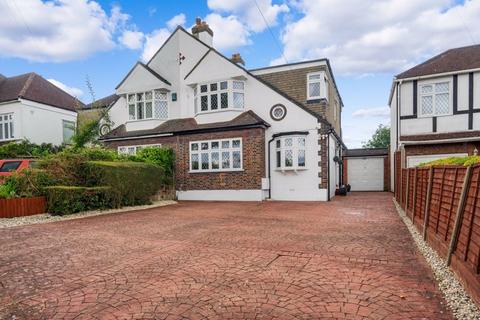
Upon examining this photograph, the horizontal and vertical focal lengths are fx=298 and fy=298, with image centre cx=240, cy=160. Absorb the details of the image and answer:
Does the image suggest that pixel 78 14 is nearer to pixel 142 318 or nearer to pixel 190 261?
pixel 190 261

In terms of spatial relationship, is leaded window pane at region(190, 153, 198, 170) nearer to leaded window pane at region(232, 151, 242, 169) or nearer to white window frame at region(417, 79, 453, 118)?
leaded window pane at region(232, 151, 242, 169)

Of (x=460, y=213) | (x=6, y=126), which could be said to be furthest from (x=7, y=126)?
(x=460, y=213)

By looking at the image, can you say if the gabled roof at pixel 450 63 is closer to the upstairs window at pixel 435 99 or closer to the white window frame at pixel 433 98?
the white window frame at pixel 433 98

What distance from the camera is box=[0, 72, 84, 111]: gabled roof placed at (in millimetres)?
21975

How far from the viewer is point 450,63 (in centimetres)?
1424

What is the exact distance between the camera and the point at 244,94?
606 inches

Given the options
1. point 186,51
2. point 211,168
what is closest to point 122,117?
point 186,51

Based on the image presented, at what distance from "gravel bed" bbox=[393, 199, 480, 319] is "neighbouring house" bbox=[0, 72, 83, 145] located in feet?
70.2

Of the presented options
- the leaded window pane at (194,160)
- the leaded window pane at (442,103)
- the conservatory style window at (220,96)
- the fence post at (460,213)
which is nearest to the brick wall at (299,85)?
the conservatory style window at (220,96)

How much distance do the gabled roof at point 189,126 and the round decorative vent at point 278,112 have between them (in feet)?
2.02

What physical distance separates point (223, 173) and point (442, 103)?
1093cm

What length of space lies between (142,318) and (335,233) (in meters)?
4.79

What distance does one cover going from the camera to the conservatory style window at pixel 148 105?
17.1 meters

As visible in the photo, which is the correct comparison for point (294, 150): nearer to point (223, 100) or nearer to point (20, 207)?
point (223, 100)
